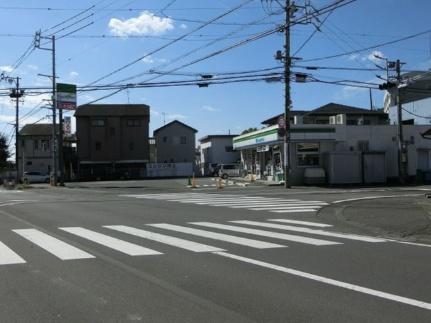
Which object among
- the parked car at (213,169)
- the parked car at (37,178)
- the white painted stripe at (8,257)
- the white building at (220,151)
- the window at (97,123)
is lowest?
the white painted stripe at (8,257)

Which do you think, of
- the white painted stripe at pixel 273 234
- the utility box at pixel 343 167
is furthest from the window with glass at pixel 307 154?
the white painted stripe at pixel 273 234

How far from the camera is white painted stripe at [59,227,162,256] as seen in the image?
10727 mm

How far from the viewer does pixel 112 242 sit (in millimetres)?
12148

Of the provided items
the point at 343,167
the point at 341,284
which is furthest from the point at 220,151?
the point at 341,284

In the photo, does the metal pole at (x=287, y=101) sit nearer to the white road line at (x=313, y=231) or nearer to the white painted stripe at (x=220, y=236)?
the white road line at (x=313, y=231)

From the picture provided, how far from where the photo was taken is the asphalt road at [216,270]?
6.48 meters

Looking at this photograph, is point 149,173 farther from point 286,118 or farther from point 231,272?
point 231,272

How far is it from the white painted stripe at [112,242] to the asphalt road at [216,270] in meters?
0.02

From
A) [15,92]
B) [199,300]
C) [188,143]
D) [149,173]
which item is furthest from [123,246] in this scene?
[188,143]

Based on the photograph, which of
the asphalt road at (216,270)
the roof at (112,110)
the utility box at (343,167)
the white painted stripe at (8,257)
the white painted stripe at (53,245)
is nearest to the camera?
the asphalt road at (216,270)

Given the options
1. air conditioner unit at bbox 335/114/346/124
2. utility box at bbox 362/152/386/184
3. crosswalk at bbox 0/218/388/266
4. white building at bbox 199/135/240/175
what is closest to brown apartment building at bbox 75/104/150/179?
white building at bbox 199/135/240/175

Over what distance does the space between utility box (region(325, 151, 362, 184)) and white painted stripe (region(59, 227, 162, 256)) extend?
28995 mm

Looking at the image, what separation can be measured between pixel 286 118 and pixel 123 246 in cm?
2758

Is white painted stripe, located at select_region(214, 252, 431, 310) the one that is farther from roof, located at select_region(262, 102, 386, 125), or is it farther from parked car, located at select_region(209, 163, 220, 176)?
parked car, located at select_region(209, 163, 220, 176)
